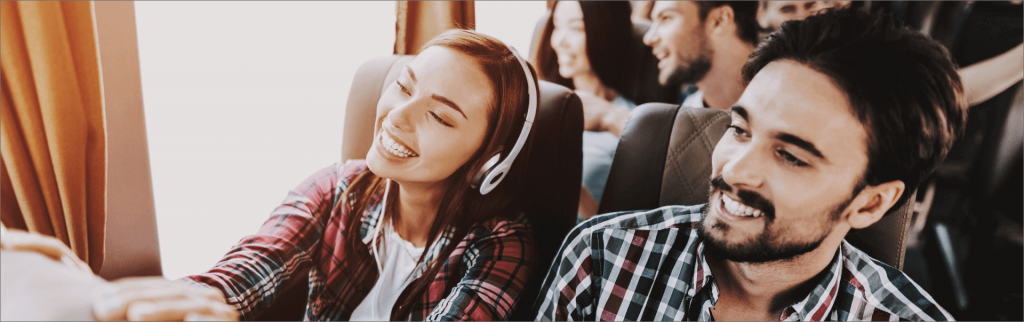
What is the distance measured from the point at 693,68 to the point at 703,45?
0.06 metres

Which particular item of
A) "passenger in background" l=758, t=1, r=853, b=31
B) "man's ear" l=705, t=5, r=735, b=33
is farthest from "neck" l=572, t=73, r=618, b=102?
"passenger in background" l=758, t=1, r=853, b=31

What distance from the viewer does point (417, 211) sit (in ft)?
2.73

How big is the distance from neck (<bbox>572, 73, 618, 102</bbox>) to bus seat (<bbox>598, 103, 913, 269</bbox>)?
0.43 meters

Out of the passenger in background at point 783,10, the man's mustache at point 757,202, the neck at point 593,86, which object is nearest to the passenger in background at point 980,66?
the passenger in background at point 783,10

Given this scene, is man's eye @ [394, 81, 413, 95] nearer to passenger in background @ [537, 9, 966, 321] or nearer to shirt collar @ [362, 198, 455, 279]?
shirt collar @ [362, 198, 455, 279]

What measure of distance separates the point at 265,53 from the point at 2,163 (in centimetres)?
32

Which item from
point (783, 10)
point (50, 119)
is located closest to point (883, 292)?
point (783, 10)

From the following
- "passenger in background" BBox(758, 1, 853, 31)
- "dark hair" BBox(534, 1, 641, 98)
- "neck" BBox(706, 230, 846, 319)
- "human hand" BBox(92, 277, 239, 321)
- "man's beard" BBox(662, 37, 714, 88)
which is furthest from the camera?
"dark hair" BBox(534, 1, 641, 98)

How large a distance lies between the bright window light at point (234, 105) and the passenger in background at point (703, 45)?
0.77m

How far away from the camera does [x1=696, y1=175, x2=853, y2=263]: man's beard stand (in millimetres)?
665

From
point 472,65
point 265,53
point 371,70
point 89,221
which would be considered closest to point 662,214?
point 472,65

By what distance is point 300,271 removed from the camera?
0.81 m

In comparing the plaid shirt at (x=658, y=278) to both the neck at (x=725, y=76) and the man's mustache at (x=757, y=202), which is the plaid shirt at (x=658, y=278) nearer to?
the man's mustache at (x=757, y=202)

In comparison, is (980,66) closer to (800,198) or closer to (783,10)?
(783,10)
